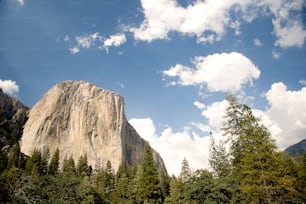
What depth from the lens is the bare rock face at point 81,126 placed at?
344 feet

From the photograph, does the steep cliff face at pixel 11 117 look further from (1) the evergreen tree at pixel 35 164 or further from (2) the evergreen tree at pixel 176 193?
(2) the evergreen tree at pixel 176 193

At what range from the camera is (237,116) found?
2755 centimetres

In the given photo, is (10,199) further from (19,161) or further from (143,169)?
(19,161)

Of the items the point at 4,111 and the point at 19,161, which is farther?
the point at 4,111

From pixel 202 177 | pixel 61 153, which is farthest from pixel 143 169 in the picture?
pixel 61 153

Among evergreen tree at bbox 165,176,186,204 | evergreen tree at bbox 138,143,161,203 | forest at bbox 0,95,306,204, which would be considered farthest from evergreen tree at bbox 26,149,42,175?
evergreen tree at bbox 165,176,186,204

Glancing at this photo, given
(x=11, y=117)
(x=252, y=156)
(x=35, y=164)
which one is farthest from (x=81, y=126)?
(x=252, y=156)

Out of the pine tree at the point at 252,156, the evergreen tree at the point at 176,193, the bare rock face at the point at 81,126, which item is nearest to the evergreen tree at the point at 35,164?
the evergreen tree at the point at 176,193

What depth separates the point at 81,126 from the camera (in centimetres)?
11025

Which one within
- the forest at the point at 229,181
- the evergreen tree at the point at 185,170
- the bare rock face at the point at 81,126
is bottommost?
the forest at the point at 229,181

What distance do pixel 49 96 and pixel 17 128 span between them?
1765 centimetres

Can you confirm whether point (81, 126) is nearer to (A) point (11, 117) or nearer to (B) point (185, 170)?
(A) point (11, 117)

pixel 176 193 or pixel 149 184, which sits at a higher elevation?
pixel 149 184

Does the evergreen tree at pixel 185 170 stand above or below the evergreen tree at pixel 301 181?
above
